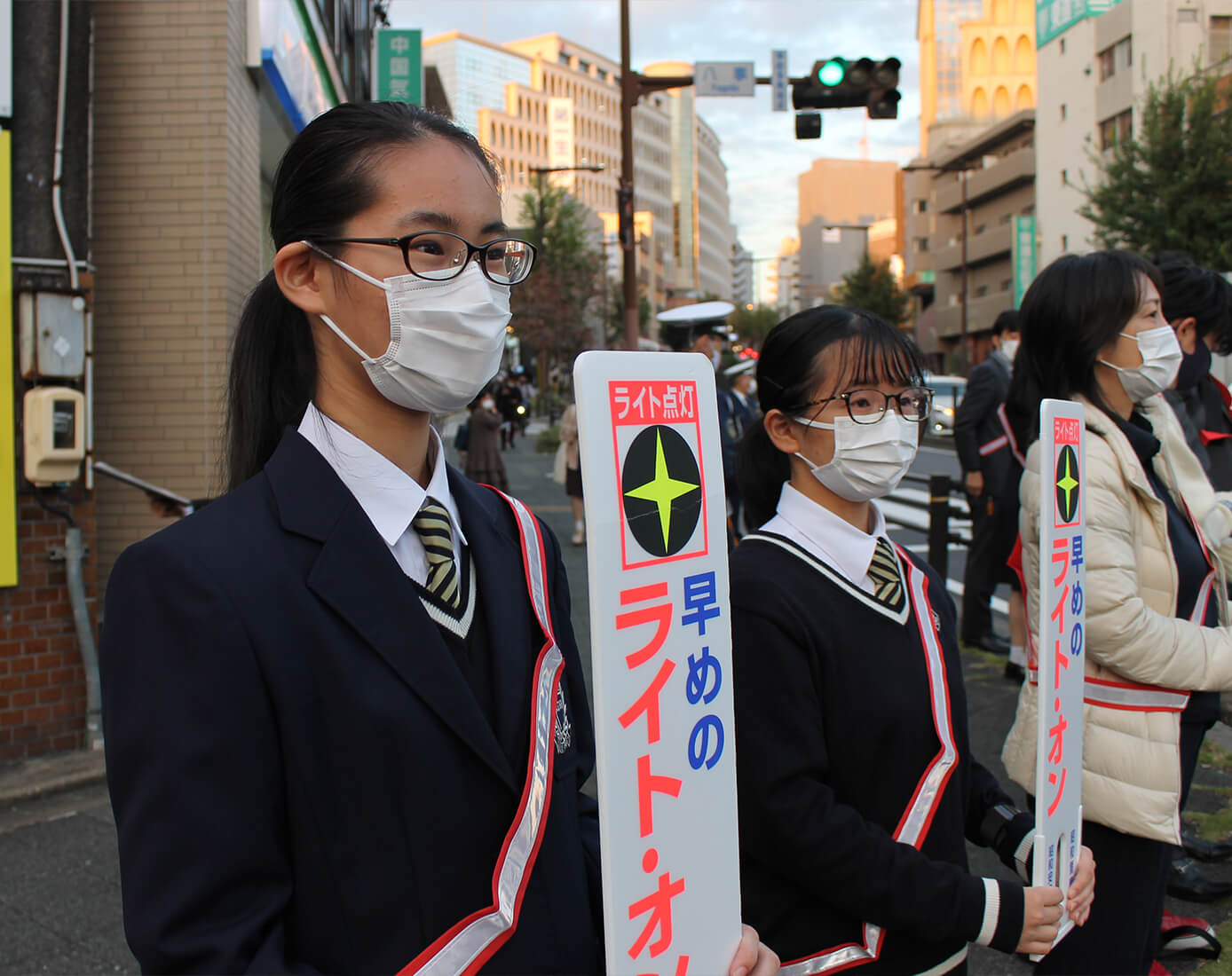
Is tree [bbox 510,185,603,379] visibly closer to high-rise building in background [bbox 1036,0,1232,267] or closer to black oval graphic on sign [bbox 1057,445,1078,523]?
high-rise building in background [bbox 1036,0,1232,267]

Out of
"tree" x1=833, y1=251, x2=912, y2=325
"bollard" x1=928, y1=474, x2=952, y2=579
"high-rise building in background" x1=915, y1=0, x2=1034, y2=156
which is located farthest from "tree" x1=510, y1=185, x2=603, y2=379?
"high-rise building in background" x1=915, y1=0, x2=1034, y2=156

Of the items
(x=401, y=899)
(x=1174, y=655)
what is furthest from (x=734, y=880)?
(x=1174, y=655)

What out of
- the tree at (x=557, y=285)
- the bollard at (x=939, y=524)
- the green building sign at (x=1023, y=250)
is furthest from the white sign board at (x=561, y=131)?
the bollard at (x=939, y=524)

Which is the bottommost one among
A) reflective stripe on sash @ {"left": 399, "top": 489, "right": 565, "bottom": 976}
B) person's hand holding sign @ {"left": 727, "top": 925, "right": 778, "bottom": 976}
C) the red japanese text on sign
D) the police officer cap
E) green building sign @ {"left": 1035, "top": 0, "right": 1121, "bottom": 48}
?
person's hand holding sign @ {"left": 727, "top": 925, "right": 778, "bottom": 976}

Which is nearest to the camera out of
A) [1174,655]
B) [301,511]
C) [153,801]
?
[153,801]

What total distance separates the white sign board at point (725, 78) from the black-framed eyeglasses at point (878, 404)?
11.3 meters

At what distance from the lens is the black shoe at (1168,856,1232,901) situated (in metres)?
3.55

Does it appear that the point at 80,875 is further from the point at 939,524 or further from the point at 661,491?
the point at 939,524

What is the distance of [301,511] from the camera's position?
127 centimetres

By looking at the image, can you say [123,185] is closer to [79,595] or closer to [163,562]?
[79,595]

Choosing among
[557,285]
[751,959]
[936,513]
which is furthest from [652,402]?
[557,285]

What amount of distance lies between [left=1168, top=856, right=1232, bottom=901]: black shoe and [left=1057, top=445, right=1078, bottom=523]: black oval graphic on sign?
2.09 metres

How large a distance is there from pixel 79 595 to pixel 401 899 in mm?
4426

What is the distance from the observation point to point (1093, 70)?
42188 millimetres
